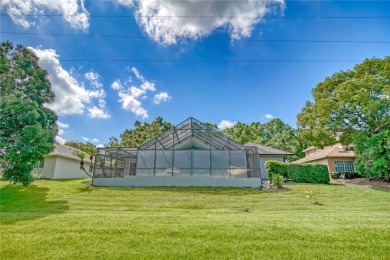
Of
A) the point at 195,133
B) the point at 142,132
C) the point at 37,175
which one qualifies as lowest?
the point at 37,175

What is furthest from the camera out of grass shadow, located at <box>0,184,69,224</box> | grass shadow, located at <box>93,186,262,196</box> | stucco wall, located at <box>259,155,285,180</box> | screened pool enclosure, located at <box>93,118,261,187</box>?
stucco wall, located at <box>259,155,285,180</box>

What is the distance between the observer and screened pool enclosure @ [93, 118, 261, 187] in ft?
51.6

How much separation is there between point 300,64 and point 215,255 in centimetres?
1292

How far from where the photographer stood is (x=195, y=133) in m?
18.5

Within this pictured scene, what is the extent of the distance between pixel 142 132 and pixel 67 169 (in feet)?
55.9

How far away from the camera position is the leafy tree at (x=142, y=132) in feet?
127

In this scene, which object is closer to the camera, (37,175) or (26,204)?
(26,204)

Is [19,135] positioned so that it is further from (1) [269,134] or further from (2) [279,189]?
(1) [269,134]

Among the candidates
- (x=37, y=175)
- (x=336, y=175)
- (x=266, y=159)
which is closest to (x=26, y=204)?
(x=37, y=175)

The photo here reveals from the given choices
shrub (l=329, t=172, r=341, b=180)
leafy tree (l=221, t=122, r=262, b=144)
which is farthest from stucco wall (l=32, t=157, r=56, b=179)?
leafy tree (l=221, t=122, r=262, b=144)

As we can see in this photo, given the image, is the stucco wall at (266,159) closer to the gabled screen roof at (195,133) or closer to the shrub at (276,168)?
the shrub at (276,168)

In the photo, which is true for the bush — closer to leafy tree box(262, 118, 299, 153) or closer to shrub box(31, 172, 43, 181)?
leafy tree box(262, 118, 299, 153)

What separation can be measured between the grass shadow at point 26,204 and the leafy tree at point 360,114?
20.2 m

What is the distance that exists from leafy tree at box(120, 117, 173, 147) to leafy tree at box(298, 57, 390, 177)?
25708mm
